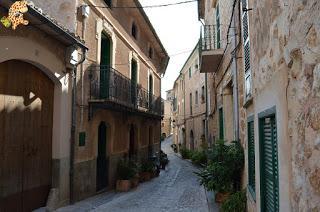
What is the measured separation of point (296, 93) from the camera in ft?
8.65

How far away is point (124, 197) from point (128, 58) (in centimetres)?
623

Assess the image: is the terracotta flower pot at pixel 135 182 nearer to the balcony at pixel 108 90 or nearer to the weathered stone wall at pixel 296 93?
the balcony at pixel 108 90

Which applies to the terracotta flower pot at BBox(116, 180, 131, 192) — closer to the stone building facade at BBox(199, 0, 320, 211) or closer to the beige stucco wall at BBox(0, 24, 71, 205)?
the beige stucco wall at BBox(0, 24, 71, 205)

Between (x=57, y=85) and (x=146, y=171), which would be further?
(x=146, y=171)

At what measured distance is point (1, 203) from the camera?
654 centimetres

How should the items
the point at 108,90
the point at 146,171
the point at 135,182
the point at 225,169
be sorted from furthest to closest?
the point at 146,171, the point at 135,182, the point at 108,90, the point at 225,169

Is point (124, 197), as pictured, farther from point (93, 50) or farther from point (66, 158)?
point (93, 50)

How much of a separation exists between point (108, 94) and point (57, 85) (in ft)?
8.15

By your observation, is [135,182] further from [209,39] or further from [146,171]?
[209,39]

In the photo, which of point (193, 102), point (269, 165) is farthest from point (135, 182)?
point (193, 102)

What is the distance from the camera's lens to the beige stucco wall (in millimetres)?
7395

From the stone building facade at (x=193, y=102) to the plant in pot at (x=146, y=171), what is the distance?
24.0ft

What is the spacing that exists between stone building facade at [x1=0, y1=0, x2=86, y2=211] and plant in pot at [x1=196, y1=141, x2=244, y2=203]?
12.1ft

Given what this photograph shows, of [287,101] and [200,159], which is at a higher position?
[287,101]
